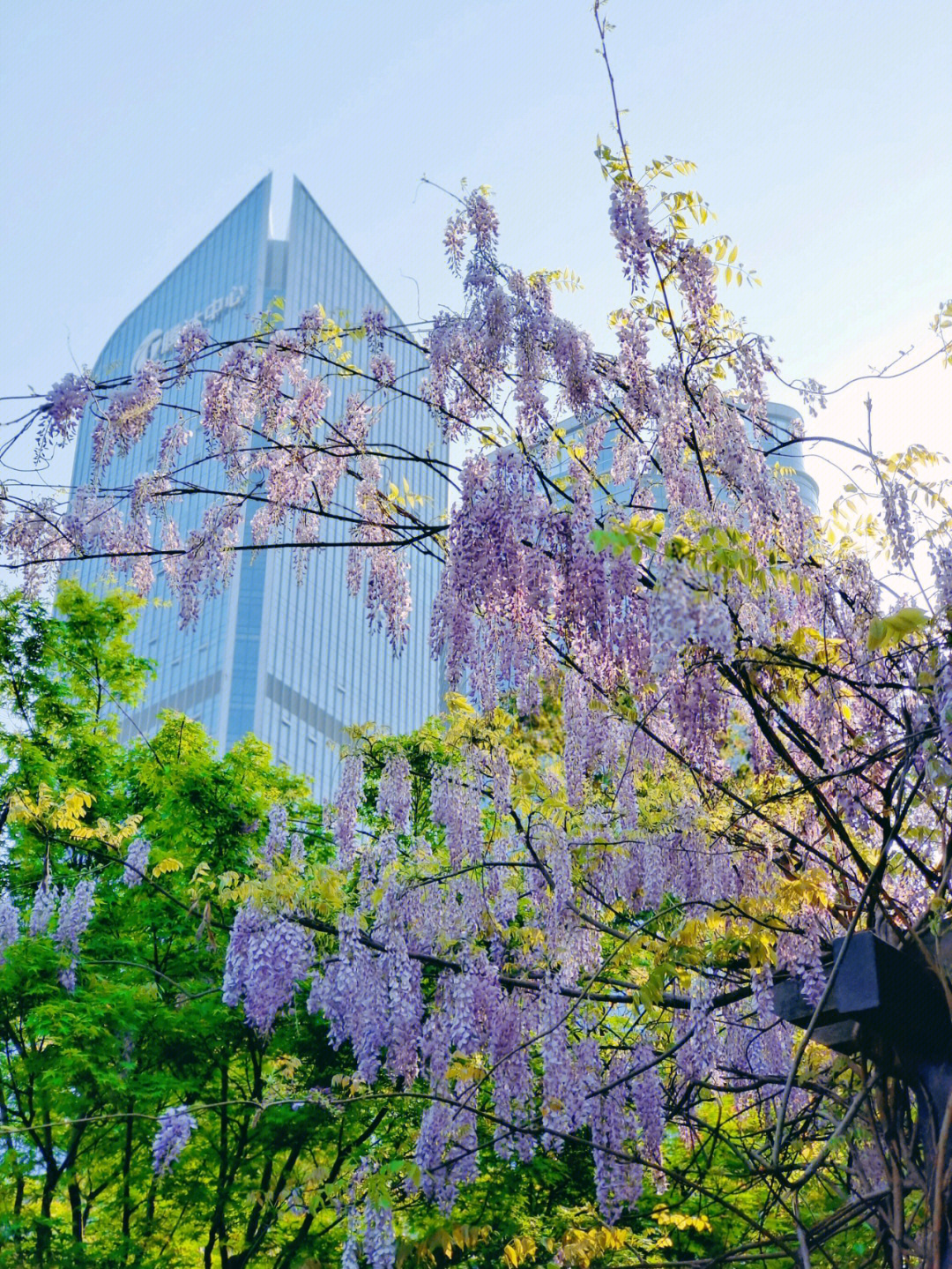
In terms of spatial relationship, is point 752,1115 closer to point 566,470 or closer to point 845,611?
point 845,611

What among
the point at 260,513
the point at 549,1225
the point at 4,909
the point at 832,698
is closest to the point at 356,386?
the point at 260,513

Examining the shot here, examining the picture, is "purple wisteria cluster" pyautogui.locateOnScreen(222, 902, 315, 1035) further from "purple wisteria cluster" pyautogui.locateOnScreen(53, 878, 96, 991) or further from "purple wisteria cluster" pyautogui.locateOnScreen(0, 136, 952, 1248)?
"purple wisteria cluster" pyautogui.locateOnScreen(53, 878, 96, 991)

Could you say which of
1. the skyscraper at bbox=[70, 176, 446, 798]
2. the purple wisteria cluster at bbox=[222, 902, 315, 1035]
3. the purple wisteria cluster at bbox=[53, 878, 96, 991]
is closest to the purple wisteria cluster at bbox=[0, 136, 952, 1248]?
the purple wisteria cluster at bbox=[222, 902, 315, 1035]

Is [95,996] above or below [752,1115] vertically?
above

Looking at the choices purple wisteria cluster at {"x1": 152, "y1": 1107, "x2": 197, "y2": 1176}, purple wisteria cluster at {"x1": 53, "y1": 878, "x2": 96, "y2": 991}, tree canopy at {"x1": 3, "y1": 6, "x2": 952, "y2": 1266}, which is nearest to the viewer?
tree canopy at {"x1": 3, "y1": 6, "x2": 952, "y2": 1266}

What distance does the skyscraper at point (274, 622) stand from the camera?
66875mm

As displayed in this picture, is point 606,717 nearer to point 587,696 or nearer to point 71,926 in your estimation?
point 587,696

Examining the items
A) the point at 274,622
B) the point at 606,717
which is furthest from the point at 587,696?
the point at 274,622

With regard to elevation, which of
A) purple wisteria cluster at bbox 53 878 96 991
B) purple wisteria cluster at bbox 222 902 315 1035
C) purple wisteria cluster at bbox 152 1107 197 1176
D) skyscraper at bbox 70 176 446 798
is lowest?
purple wisteria cluster at bbox 152 1107 197 1176

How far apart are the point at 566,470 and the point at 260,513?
6.54 feet

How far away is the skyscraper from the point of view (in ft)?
219

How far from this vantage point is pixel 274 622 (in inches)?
2694

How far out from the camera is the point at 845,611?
189 inches

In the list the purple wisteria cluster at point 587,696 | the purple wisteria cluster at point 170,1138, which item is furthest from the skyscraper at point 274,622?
the purple wisteria cluster at point 170,1138
